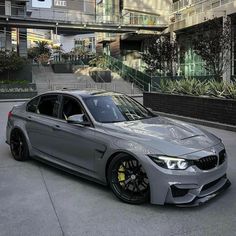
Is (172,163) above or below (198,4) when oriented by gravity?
below

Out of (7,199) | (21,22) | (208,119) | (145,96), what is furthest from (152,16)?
(7,199)

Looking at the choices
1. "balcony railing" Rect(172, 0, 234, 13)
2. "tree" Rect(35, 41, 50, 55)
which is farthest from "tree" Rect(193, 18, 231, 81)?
"tree" Rect(35, 41, 50, 55)

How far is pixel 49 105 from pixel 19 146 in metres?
1.09

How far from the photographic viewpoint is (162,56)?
90.9 ft

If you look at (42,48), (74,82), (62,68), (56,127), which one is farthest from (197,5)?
(42,48)

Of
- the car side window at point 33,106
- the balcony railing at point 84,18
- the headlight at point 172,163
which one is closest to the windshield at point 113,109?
the headlight at point 172,163

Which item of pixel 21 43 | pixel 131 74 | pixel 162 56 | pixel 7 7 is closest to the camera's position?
pixel 162 56

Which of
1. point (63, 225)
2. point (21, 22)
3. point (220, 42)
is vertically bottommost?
point (63, 225)

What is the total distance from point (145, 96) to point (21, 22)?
25080 mm

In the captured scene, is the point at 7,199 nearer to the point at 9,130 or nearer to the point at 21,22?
the point at 9,130

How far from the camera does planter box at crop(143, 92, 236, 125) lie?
11.0 metres

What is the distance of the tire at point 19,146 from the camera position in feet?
23.7

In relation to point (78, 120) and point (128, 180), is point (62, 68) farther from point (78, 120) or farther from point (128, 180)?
point (128, 180)

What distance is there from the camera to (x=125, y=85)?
1329 inches
